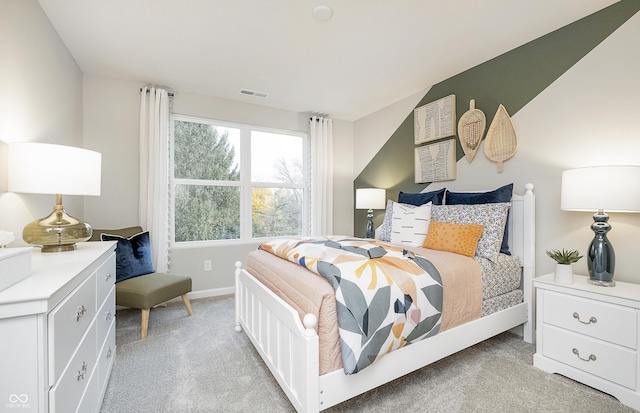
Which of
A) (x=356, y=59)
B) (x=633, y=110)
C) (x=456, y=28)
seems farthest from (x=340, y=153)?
(x=633, y=110)

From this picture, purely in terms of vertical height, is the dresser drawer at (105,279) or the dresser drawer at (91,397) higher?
the dresser drawer at (105,279)

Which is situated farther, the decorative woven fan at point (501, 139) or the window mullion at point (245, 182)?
the window mullion at point (245, 182)

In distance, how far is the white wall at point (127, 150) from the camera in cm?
299

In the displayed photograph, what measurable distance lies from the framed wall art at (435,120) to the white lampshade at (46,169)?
3.09 metres

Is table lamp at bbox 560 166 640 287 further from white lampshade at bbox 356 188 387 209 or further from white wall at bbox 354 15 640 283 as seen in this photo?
white lampshade at bbox 356 188 387 209

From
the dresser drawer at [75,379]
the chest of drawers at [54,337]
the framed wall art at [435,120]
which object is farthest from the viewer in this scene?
the framed wall art at [435,120]

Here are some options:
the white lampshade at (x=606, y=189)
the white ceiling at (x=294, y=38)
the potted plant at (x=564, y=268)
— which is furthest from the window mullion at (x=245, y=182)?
the white lampshade at (x=606, y=189)

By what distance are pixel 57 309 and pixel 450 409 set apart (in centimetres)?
186

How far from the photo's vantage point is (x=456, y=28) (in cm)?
221

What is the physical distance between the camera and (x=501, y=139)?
8.57 ft

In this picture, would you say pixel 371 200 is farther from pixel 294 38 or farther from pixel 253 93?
pixel 294 38

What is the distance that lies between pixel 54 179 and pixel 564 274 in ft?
10.4

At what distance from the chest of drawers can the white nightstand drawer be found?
8.65ft

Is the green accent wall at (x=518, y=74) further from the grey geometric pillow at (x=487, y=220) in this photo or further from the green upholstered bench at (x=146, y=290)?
the green upholstered bench at (x=146, y=290)
